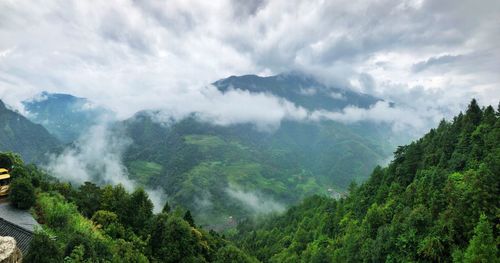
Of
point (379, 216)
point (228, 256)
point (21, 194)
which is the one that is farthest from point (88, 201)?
point (379, 216)

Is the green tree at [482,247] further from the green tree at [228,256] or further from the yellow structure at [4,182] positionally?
the yellow structure at [4,182]

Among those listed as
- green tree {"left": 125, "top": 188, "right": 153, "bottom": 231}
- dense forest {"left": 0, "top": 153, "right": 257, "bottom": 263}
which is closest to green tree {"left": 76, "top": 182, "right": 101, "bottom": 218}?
dense forest {"left": 0, "top": 153, "right": 257, "bottom": 263}

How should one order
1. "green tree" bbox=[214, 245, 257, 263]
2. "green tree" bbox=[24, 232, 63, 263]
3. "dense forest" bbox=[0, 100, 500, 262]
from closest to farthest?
"green tree" bbox=[24, 232, 63, 263] → "dense forest" bbox=[0, 100, 500, 262] → "green tree" bbox=[214, 245, 257, 263]

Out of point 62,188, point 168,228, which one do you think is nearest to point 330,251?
point 168,228

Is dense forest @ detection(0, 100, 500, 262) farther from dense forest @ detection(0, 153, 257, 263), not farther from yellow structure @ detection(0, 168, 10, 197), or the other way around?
yellow structure @ detection(0, 168, 10, 197)

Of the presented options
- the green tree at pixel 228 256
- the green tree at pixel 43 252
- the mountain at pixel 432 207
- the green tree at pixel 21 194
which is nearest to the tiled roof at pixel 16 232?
the green tree at pixel 21 194

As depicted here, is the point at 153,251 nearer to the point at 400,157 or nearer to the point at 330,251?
the point at 330,251

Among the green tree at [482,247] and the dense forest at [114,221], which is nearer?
the green tree at [482,247]
